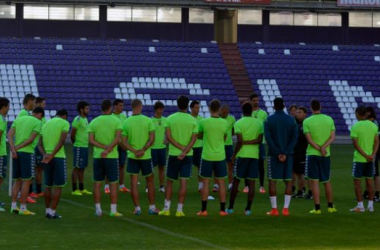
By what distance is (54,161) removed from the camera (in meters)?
16.5

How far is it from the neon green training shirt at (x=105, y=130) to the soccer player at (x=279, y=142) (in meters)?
2.70

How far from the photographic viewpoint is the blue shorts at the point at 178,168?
1728 centimetres

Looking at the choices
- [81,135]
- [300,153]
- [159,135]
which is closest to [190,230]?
[300,153]

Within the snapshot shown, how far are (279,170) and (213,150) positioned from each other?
4.09 ft

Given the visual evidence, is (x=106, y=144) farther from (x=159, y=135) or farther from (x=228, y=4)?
(x=228, y=4)

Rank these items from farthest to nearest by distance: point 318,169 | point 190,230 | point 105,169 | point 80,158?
point 80,158 < point 318,169 < point 105,169 < point 190,230

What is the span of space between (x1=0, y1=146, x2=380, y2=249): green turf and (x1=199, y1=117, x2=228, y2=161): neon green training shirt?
1073mm

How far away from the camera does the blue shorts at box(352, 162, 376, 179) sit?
18.1 m

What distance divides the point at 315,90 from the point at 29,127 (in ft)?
116

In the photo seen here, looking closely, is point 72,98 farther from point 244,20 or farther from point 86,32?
point 244,20

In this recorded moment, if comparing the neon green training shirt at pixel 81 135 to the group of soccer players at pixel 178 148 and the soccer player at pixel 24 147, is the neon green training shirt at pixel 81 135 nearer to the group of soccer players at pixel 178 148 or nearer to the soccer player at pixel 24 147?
the group of soccer players at pixel 178 148

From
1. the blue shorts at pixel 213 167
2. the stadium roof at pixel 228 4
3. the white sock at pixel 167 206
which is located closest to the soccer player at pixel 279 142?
the blue shorts at pixel 213 167

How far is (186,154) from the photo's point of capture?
17203 millimetres

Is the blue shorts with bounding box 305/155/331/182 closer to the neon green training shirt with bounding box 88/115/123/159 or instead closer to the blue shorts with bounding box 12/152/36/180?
the neon green training shirt with bounding box 88/115/123/159
